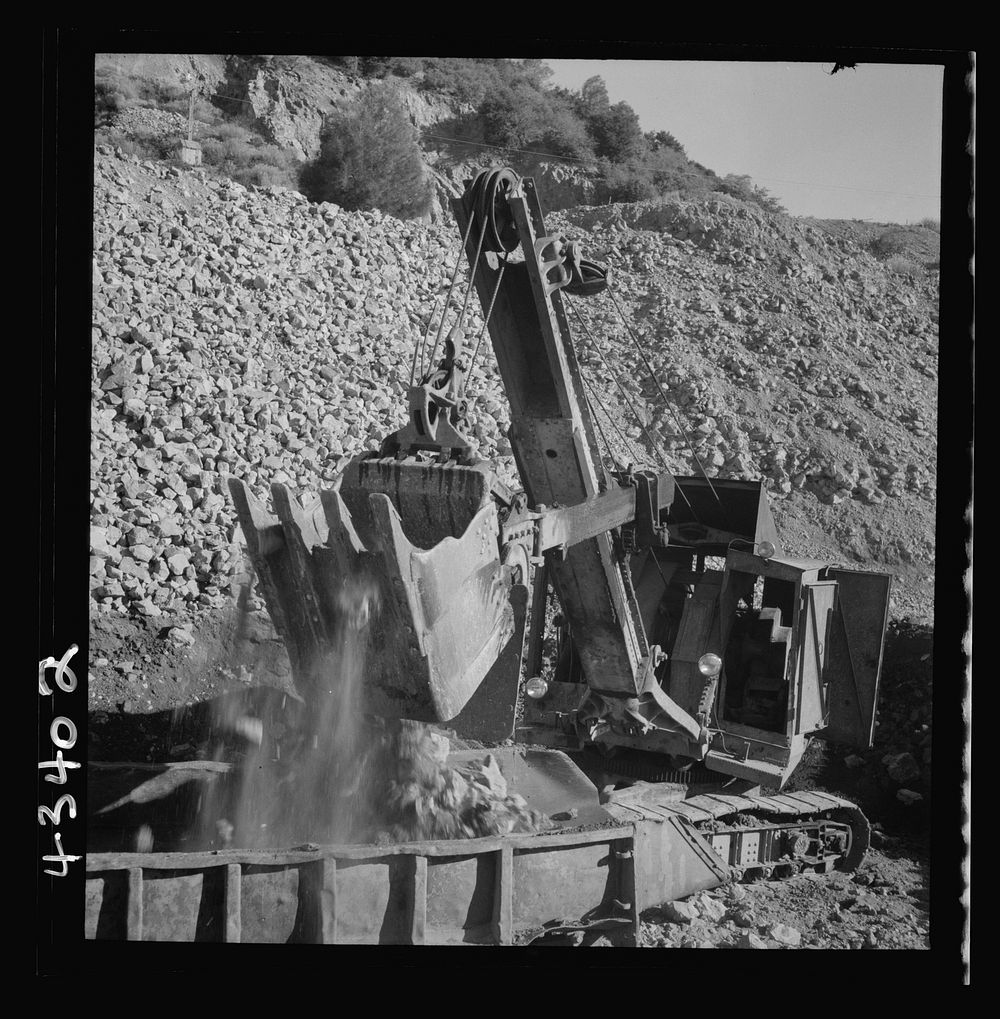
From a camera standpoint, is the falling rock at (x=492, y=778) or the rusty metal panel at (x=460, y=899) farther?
the falling rock at (x=492, y=778)

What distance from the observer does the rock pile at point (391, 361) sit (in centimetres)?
968

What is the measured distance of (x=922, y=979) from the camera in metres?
5.04

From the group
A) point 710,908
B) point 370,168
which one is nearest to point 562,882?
point 710,908

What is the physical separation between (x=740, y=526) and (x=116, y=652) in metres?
5.10

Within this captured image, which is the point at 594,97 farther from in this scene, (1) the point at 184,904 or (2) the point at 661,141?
(1) the point at 184,904

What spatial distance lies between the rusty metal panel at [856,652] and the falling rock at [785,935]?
5.07ft

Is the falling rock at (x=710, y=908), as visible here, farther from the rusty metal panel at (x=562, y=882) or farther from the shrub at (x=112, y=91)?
the shrub at (x=112, y=91)

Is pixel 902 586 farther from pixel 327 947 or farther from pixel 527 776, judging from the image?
pixel 327 947

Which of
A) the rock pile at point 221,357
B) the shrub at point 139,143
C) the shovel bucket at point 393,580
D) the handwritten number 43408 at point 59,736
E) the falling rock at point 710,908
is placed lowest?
the falling rock at point 710,908

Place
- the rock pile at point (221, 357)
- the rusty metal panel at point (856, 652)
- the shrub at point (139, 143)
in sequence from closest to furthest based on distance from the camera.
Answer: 1. the rusty metal panel at point (856, 652)
2. the rock pile at point (221, 357)
3. the shrub at point (139, 143)

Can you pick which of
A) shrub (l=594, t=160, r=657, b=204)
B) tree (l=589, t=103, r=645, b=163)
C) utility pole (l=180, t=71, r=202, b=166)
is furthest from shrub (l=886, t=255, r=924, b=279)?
utility pole (l=180, t=71, r=202, b=166)

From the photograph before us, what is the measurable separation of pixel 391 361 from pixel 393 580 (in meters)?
10.0

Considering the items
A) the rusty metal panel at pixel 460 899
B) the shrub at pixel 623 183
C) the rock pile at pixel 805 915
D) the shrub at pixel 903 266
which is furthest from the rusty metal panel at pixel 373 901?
the shrub at pixel 903 266

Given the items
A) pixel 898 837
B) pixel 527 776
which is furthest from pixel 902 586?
pixel 527 776
